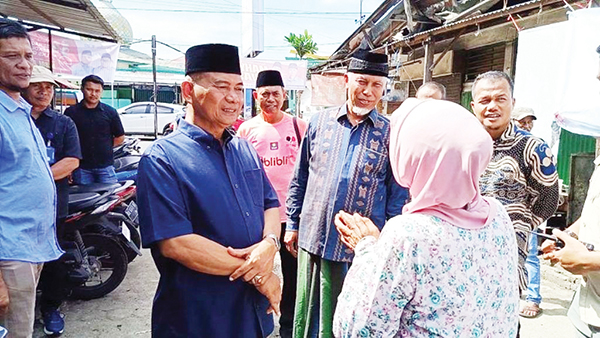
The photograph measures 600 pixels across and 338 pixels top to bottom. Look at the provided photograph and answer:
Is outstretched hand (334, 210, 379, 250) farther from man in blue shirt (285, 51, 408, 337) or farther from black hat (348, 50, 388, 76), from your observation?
black hat (348, 50, 388, 76)

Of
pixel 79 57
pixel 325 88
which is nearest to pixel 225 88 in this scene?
pixel 79 57

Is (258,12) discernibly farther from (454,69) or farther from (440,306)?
(440,306)

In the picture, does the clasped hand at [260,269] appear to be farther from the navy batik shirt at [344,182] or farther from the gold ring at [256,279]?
the navy batik shirt at [344,182]

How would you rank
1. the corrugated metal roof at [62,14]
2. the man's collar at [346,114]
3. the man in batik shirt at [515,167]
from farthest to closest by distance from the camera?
the corrugated metal roof at [62,14], the man's collar at [346,114], the man in batik shirt at [515,167]

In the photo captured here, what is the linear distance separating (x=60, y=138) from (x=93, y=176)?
1.56 metres

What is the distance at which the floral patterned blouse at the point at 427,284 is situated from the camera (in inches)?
46.8

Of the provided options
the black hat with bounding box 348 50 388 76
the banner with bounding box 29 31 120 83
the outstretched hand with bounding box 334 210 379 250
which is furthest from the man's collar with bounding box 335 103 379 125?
the banner with bounding box 29 31 120 83

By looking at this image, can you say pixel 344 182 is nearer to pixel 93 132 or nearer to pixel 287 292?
pixel 287 292

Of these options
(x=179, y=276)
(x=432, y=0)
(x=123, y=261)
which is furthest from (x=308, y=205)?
(x=432, y=0)

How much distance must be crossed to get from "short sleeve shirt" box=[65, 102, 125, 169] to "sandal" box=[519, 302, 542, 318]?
14.0 ft

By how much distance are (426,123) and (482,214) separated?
336 mm

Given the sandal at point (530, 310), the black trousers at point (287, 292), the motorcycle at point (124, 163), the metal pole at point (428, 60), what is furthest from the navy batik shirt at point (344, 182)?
the metal pole at point (428, 60)

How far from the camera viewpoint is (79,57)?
706 cm

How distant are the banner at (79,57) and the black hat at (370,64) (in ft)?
19.3
